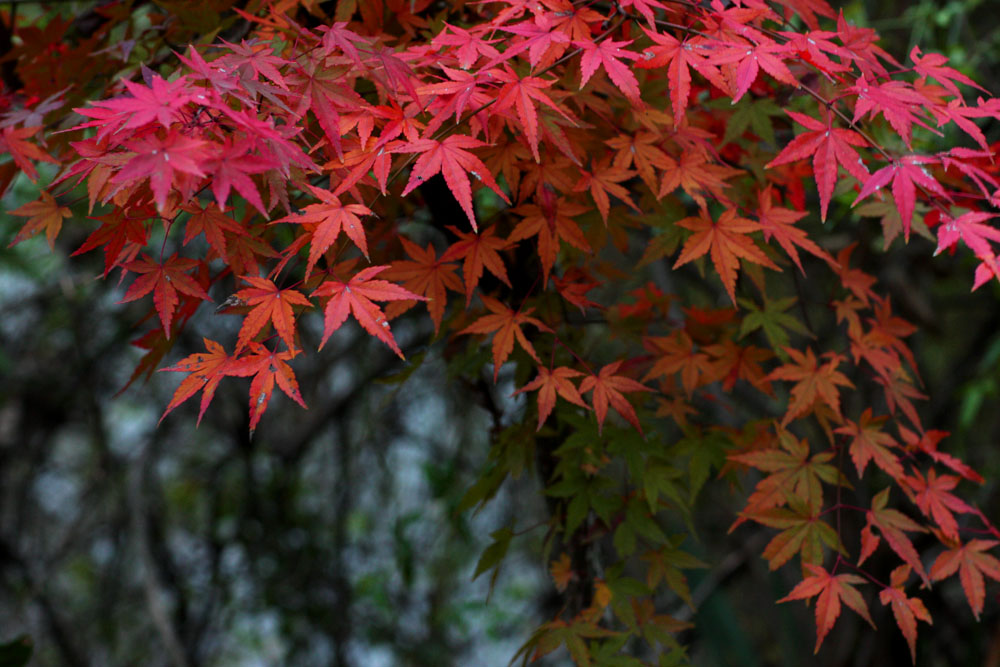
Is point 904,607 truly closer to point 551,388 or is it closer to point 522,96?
point 551,388

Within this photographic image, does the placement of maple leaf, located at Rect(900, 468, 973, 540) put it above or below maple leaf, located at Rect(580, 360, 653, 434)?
below

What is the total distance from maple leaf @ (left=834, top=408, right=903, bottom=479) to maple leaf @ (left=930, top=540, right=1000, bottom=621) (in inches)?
5.3

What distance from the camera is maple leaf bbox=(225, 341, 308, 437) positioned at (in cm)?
80

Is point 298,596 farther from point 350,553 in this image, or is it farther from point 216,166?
point 216,166

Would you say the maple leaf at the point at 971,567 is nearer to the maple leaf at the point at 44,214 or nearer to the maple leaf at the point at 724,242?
the maple leaf at the point at 724,242

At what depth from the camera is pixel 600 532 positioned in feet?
4.15

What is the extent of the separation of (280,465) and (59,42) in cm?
181

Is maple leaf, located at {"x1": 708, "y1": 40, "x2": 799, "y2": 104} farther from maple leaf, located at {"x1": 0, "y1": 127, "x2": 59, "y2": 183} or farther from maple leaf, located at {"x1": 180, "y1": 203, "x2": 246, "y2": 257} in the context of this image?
maple leaf, located at {"x1": 0, "y1": 127, "x2": 59, "y2": 183}

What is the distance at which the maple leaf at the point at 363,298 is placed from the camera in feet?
2.54

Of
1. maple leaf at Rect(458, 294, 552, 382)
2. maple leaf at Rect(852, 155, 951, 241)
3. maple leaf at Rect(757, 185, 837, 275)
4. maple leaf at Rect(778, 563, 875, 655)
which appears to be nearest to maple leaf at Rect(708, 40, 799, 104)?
maple leaf at Rect(852, 155, 951, 241)

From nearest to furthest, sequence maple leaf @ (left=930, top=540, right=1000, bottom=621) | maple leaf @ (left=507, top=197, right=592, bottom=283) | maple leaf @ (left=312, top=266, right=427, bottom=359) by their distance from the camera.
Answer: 1. maple leaf @ (left=312, top=266, right=427, bottom=359)
2. maple leaf @ (left=507, top=197, right=592, bottom=283)
3. maple leaf @ (left=930, top=540, right=1000, bottom=621)

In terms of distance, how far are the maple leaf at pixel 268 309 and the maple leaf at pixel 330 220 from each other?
0.04m

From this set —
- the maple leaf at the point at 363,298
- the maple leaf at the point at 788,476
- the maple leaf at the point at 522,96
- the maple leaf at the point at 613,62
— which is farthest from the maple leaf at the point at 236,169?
the maple leaf at the point at 788,476

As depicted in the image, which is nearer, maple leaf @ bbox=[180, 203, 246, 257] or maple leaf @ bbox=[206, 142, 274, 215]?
maple leaf @ bbox=[206, 142, 274, 215]
